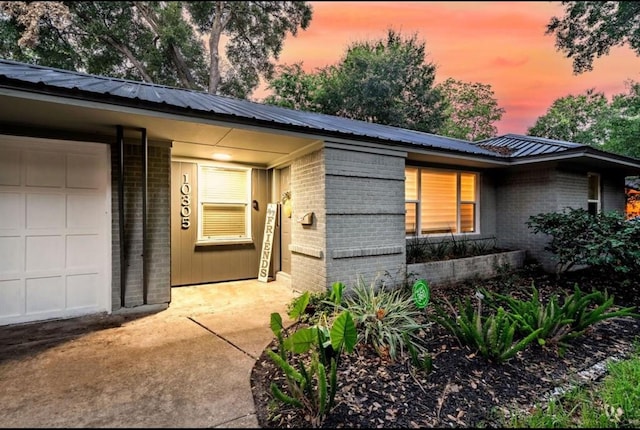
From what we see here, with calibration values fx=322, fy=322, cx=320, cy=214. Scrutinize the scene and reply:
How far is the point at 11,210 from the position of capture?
4066mm

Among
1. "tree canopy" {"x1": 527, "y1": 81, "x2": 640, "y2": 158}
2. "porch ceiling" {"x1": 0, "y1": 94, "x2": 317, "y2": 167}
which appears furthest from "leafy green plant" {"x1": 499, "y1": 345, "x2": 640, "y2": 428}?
"tree canopy" {"x1": 527, "y1": 81, "x2": 640, "y2": 158}

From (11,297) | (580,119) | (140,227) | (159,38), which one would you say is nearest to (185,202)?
(140,227)

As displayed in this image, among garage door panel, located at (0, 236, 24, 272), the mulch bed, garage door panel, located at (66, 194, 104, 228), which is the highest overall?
garage door panel, located at (66, 194, 104, 228)

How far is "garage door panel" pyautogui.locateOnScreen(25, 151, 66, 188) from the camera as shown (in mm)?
4160

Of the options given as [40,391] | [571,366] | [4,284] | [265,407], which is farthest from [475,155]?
[4,284]

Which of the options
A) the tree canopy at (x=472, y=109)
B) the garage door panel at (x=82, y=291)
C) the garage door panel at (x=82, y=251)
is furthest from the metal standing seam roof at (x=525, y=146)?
the tree canopy at (x=472, y=109)

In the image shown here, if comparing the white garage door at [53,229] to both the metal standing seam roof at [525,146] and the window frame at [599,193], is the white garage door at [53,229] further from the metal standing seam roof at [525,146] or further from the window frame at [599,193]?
the window frame at [599,193]

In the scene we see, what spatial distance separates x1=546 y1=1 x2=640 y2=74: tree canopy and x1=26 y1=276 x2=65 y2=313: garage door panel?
41.1ft

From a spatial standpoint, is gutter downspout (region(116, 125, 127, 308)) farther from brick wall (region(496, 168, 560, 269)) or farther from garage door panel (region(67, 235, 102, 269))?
brick wall (region(496, 168, 560, 269))

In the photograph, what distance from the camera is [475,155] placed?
6.54 m

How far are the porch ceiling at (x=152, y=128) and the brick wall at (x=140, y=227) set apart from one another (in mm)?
354

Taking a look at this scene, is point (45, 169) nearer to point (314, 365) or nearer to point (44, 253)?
point (44, 253)

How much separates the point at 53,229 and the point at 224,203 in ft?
9.38

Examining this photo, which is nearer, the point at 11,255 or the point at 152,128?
the point at 11,255
